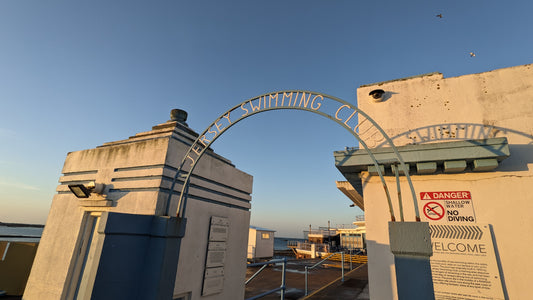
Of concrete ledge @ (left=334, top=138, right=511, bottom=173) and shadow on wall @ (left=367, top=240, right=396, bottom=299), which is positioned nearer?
concrete ledge @ (left=334, top=138, right=511, bottom=173)

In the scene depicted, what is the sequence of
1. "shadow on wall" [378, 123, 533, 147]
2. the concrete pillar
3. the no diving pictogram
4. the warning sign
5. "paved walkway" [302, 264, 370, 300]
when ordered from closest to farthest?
1. the concrete pillar
2. the warning sign
3. the no diving pictogram
4. "shadow on wall" [378, 123, 533, 147]
5. "paved walkway" [302, 264, 370, 300]

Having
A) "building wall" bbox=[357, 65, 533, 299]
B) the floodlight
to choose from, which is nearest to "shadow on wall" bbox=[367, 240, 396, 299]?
"building wall" bbox=[357, 65, 533, 299]

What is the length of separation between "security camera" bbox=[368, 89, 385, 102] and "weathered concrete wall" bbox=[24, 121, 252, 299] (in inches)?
190

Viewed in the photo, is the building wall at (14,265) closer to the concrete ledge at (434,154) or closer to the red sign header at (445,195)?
the concrete ledge at (434,154)

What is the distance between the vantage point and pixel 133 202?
5.48m

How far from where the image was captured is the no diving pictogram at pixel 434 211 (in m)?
Answer: 4.79

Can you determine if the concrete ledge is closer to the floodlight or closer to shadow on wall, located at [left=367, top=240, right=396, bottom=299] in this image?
shadow on wall, located at [left=367, top=240, right=396, bottom=299]

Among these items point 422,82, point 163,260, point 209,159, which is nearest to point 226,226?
point 209,159

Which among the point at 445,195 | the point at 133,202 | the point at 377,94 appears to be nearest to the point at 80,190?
the point at 133,202

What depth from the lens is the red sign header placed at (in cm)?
471

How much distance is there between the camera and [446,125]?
5.42 meters

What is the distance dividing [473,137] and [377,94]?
2.23m

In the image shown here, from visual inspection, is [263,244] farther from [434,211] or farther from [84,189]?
[434,211]

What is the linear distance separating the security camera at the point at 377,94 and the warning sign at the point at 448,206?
8.40 feet
